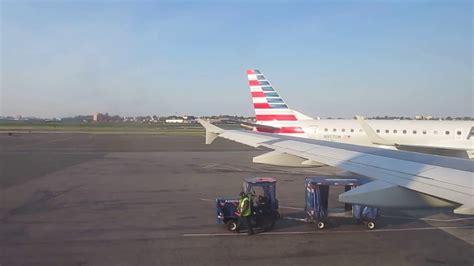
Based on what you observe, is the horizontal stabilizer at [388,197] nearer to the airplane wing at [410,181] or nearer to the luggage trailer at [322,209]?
the airplane wing at [410,181]

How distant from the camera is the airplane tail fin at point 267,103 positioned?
90.8ft

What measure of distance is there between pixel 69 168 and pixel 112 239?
14.2 meters

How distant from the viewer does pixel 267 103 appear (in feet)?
91.8

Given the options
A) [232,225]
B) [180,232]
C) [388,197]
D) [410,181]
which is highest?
[410,181]

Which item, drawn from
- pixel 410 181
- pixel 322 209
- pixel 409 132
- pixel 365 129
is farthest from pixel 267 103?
pixel 410 181

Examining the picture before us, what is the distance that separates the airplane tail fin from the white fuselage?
1616 mm

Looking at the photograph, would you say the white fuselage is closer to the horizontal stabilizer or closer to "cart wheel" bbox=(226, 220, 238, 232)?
"cart wheel" bbox=(226, 220, 238, 232)

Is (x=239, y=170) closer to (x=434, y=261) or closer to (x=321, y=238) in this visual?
(x=321, y=238)

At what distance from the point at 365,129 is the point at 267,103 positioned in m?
8.27

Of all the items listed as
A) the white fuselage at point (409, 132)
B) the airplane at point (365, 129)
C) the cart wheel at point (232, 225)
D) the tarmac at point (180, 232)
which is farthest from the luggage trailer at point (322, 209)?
the white fuselage at point (409, 132)

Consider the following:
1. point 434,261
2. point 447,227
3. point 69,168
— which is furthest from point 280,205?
point 69,168

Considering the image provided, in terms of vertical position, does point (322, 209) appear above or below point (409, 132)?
below

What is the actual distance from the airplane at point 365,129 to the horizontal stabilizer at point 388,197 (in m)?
16.5

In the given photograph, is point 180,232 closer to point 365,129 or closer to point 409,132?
point 365,129
